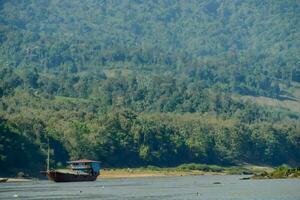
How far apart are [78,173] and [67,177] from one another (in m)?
6.91

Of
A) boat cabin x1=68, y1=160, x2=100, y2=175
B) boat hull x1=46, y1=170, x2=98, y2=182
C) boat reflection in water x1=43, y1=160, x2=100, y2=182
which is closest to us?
boat hull x1=46, y1=170, x2=98, y2=182

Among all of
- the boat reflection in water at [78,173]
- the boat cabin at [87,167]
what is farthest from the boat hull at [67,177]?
the boat cabin at [87,167]

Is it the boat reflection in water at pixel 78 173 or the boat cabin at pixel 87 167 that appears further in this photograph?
the boat cabin at pixel 87 167

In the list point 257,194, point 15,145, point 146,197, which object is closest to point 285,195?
point 257,194

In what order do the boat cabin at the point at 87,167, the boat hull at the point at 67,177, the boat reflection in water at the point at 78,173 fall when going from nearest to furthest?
the boat hull at the point at 67,177 < the boat reflection in water at the point at 78,173 < the boat cabin at the point at 87,167

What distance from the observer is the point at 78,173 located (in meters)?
169

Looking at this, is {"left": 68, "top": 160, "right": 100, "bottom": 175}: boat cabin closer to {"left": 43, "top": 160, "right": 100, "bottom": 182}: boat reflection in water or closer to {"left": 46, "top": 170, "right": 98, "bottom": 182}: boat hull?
{"left": 43, "top": 160, "right": 100, "bottom": 182}: boat reflection in water

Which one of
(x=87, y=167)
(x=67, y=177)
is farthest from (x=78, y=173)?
(x=67, y=177)

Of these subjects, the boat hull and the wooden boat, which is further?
the wooden boat

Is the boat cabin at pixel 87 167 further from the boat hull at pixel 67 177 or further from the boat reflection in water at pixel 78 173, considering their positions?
the boat hull at pixel 67 177

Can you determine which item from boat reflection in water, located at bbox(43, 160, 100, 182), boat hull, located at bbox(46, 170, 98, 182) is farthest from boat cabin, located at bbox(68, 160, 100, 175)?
boat hull, located at bbox(46, 170, 98, 182)

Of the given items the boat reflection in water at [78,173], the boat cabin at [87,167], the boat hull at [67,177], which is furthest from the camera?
the boat cabin at [87,167]

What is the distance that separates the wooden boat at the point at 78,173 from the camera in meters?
161

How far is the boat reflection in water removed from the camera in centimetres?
16100
